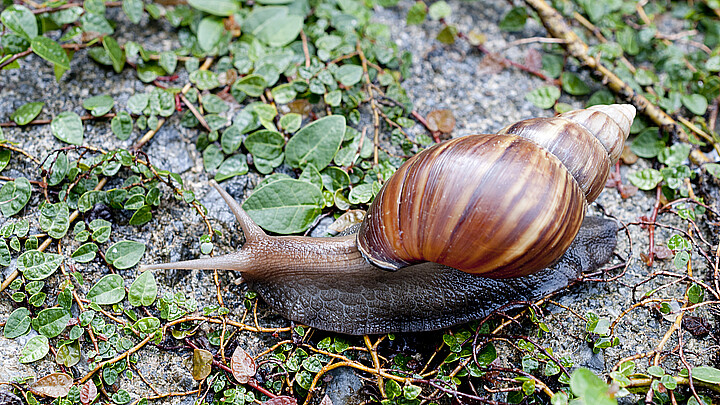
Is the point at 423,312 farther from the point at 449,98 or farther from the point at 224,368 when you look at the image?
the point at 449,98

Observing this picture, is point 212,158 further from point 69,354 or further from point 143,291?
point 69,354

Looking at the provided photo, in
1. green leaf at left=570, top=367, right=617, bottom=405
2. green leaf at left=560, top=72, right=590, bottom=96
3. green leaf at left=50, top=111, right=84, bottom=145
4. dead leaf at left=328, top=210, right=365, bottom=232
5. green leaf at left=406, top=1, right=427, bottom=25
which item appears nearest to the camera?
green leaf at left=570, top=367, right=617, bottom=405

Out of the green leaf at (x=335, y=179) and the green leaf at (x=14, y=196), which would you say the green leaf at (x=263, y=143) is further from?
the green leaf at (x=14, y=196)

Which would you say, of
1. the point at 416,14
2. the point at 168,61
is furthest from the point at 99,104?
the point at 416,14

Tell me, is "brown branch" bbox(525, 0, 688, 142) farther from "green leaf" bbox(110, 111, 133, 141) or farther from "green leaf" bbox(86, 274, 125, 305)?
"green leaf" bbox(86, 274, 125, 305)

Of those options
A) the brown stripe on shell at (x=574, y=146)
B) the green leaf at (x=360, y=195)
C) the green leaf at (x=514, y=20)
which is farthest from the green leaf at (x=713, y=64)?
the green leaf at (x=360, y=195)

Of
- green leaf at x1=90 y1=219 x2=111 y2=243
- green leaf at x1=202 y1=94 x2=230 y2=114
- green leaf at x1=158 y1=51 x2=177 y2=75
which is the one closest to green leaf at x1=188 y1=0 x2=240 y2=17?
green leaf at x1=158 y1=51 x2=177 y2=75
